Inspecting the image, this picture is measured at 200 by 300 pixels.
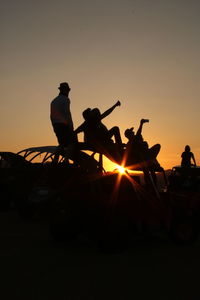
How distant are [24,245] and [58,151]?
5.75 feet

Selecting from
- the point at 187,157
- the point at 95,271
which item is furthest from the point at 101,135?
the point at 187,157

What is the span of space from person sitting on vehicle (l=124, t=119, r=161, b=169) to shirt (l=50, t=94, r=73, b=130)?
1.24 metres

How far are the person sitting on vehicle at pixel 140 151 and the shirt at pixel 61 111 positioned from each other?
1.24m

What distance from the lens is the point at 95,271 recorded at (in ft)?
19.3

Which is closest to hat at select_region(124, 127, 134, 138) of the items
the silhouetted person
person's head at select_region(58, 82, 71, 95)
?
person's head at select_region(58, 82, 71, 95)

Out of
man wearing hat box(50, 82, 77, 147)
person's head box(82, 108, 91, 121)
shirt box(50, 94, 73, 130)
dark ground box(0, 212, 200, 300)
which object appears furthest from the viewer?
shirt box(50, 94, 73, 130)

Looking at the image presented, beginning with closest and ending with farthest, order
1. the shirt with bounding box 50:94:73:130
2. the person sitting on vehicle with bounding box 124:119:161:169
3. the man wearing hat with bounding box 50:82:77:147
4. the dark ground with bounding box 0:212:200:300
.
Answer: the dark ground with bounding box 0:212:200:300
the person sitting on vehicle with bounding box 124:119:161:169
the man wearing hat with bounding box 50:82:77:147
the shirt with bounding box 50:94:73:130

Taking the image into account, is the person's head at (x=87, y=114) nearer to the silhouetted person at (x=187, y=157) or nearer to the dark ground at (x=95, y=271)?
the dark ground at (x=95, y=271)

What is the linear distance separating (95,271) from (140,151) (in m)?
2.71

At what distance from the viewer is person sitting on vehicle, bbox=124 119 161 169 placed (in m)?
7.98

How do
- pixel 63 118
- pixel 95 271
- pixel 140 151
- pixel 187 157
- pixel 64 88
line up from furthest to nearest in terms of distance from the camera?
pixel 187 157, pixel 64 88, pixel 63 118, pixel 140 151, pixel 95 271

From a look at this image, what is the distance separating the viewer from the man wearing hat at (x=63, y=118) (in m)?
8.32

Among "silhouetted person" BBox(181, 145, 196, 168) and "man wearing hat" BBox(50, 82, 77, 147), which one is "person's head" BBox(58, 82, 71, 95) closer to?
"man wearing hat" BBox(50, 82, 77, 147)

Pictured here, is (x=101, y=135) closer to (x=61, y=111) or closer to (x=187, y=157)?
(x=61, y=111)
